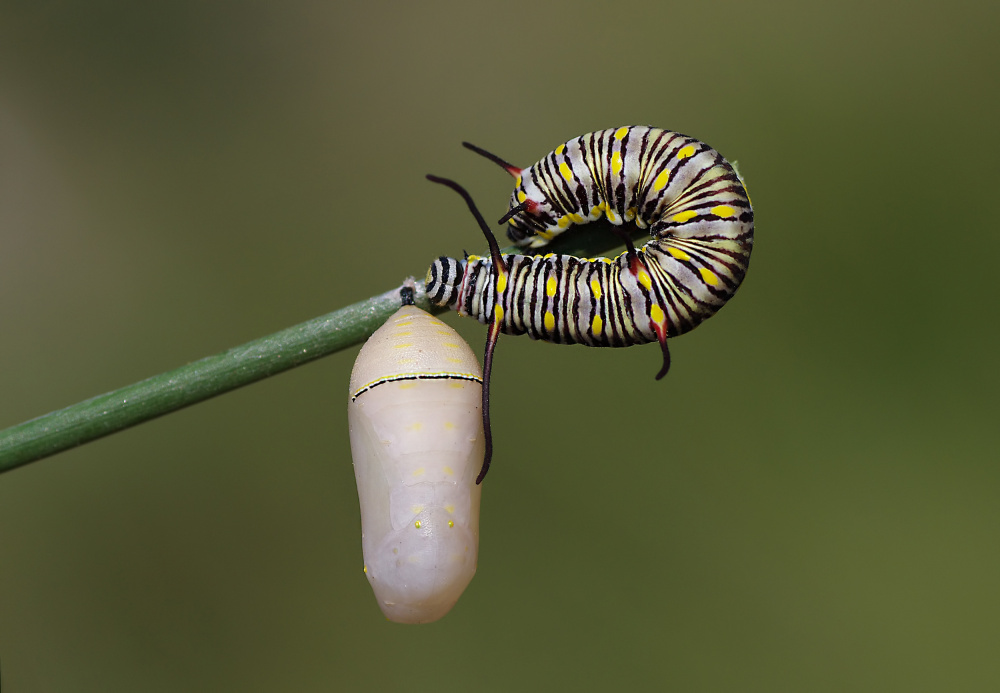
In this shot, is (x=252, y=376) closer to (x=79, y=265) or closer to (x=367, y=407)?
(x=367, y=407)

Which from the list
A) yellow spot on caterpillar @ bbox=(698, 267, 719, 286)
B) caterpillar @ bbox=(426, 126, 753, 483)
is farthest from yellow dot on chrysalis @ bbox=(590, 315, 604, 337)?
yellow spot on caterpillar @ bbox=(698, 267, 719, 286)

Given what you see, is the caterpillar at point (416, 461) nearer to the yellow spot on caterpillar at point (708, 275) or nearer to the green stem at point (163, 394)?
the green stem at point (163, 394)

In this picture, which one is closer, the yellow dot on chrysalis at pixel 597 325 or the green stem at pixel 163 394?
the green stem at pixel 163 394

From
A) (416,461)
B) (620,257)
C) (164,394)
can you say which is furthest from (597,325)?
(164,394)

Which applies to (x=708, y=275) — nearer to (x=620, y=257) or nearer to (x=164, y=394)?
(x=620, y=257)

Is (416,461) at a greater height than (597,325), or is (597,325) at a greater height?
(597,325)

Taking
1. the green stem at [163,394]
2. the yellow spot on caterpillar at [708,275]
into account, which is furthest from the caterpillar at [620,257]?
the green stem at [163,394]

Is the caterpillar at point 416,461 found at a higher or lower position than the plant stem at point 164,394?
lower

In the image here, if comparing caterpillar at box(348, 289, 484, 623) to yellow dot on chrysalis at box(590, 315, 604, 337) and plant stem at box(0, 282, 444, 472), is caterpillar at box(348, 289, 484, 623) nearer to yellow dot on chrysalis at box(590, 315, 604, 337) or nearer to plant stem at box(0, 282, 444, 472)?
plant stem at box(0, 282, 444, 472)
